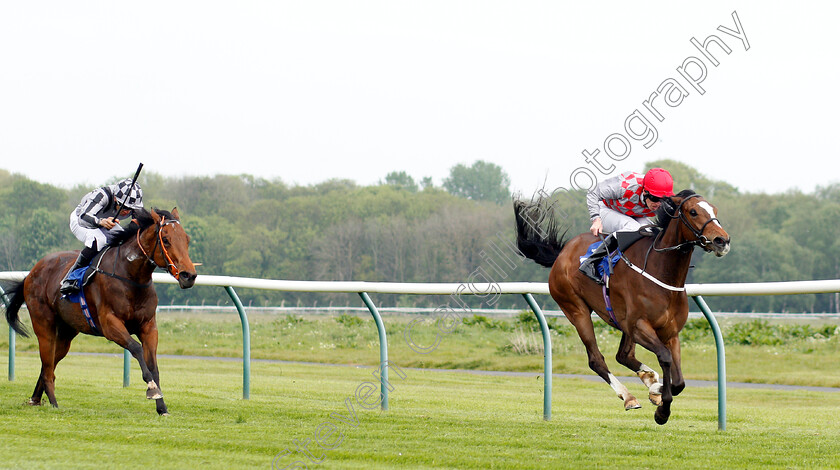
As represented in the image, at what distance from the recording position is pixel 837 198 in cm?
5428

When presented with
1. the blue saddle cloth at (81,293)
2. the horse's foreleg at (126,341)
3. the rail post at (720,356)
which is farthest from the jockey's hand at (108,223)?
the rail post at (720,356)

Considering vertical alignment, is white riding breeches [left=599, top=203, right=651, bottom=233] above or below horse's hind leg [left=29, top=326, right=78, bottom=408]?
above

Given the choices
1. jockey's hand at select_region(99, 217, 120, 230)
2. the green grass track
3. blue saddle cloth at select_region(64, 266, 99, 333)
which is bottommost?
the green grass track

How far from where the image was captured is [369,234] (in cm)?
5328

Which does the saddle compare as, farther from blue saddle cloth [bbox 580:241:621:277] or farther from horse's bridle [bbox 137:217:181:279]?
horse's bridle [bbox 137:217:181:279]

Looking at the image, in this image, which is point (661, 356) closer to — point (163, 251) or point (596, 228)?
point (596, 228)

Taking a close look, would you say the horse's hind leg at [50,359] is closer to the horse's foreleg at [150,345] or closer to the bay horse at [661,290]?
the horse's foreleg at [150,345]

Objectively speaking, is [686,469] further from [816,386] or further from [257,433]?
[816,386]

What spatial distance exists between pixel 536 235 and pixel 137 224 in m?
2.99

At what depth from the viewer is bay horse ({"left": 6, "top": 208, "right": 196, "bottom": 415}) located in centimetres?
628

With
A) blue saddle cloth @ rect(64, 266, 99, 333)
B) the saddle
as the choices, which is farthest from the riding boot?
blue saddle cloth @ rect(64, 266, 99, 333)

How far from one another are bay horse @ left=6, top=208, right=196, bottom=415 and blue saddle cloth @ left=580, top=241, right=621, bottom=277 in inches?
104

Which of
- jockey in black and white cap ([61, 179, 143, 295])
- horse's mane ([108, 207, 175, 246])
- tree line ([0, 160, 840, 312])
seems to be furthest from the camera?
tree line ([0, 160, 840, 312])

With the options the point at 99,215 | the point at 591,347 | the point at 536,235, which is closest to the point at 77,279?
the point at 99,215
